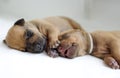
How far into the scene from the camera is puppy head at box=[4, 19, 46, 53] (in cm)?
187

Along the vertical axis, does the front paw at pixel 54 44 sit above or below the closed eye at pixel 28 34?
below

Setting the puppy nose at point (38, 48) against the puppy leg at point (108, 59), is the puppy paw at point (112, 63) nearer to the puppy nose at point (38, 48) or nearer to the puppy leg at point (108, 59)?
the puppy leg at point (108, 59)

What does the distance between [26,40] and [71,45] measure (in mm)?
296

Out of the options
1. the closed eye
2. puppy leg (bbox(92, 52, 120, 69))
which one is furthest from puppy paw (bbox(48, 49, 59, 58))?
puppy leg (bbox(92, 52, 120, 69))

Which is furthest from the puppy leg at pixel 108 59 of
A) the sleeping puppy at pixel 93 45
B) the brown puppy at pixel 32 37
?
the brown puppy at pixel 32 37

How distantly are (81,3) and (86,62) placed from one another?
1.16m

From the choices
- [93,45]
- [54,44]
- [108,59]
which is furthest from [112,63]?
[54,44]

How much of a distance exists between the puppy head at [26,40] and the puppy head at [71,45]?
0.13 m

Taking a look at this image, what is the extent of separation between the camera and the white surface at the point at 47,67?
5.18ft

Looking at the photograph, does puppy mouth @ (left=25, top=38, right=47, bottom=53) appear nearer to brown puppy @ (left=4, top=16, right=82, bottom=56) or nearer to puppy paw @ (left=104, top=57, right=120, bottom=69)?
brown puppy @ (left=4, top=16, right=82, bottom=56)

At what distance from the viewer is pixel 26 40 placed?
74.3 inches

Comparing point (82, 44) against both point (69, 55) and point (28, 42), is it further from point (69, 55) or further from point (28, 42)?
point (28, 42)

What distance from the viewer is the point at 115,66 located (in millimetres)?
1749

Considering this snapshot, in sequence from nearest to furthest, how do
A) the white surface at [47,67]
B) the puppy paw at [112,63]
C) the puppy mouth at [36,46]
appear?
1. the white surface at [47,67]
2. the puppy paw at [112,63]
3. the puppy mouth at [36,46]
